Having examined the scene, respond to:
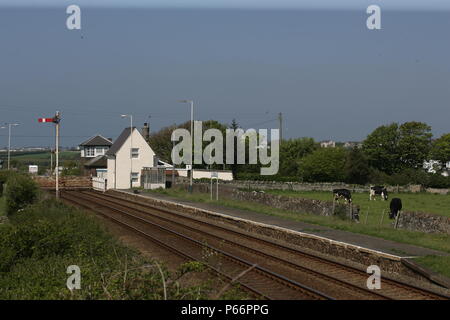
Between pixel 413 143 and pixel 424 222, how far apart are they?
3166 inches

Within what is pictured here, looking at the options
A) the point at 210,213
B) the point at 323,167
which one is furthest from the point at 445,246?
the point at 323,167

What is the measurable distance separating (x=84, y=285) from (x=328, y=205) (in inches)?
818

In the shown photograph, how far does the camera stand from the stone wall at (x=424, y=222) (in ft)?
74.9

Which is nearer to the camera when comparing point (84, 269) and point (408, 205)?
point (84, 269)

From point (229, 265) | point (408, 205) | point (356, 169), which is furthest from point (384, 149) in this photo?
point (229, 265)

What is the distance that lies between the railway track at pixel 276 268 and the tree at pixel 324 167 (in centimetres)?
6000

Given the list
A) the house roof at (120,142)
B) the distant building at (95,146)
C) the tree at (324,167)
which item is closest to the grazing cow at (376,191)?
the house roof at (120,142)

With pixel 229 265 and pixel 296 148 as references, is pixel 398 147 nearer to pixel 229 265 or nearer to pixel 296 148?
pixel 296 148

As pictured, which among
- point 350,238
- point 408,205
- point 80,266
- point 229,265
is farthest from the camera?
point 408,205

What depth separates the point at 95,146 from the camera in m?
129

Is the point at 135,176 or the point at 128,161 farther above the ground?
the point at 128,161

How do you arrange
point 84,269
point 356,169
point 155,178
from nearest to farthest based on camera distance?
point 84,269 → point 155,178 → point 356,169

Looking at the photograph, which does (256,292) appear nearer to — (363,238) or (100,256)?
(100,256)
